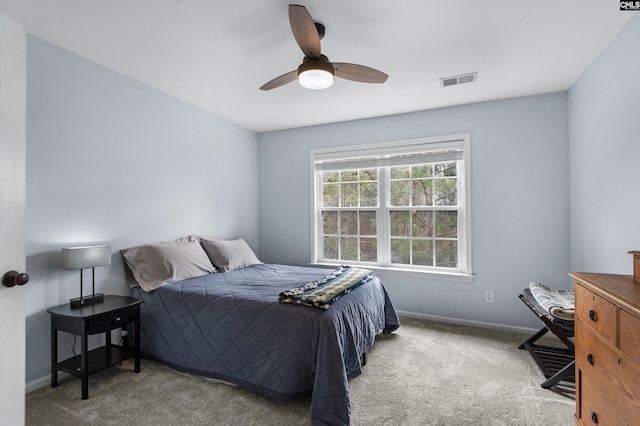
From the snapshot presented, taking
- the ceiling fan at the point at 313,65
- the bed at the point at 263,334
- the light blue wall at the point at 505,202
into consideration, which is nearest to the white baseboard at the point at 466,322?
the light blue wall at the point at 505,202

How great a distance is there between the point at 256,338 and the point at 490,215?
9.24 ft

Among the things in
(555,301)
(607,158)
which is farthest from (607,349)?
(607,158)

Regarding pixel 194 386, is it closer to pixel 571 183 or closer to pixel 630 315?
pixel 630 315

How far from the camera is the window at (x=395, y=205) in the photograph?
3742mm

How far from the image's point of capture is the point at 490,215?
3529 mm

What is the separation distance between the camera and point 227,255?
353 cm

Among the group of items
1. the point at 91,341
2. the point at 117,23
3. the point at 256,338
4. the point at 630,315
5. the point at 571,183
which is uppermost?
the point at 117,23

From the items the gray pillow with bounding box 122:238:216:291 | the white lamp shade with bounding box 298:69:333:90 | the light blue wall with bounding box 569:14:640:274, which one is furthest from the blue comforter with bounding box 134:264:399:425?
the light blue wall with bounding box 569:14:640:274

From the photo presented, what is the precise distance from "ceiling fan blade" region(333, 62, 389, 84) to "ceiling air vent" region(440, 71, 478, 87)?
3.17 feet

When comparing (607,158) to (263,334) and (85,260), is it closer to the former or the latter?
(263,334)

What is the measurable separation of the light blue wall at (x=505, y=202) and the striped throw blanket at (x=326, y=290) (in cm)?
125

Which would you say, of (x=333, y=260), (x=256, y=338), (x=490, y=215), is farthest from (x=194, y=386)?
(x=490, y=215)

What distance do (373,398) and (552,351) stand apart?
1855 mm

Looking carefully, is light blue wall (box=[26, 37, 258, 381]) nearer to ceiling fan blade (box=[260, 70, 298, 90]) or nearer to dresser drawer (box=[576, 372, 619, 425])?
ceiling fan blade (box=[260, 70, 298, 90])
